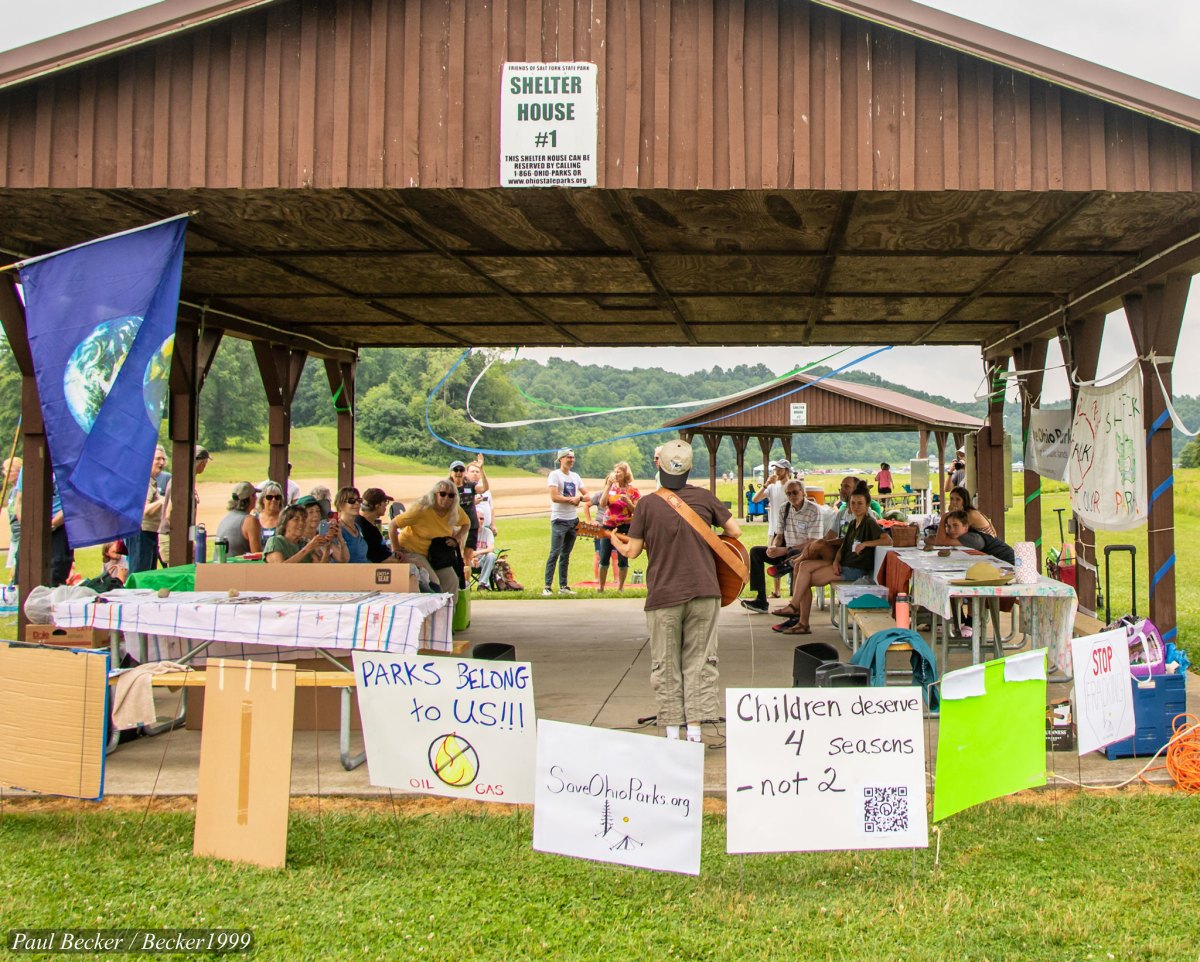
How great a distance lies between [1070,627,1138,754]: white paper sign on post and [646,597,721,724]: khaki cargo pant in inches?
66.5

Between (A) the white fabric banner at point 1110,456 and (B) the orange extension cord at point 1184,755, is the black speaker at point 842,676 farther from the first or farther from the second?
(A) the white fabric banner at point 1110,456

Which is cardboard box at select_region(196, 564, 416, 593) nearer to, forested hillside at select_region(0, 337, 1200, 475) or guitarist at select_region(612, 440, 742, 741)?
guitarist at select_region(612, 440, 742, 741)

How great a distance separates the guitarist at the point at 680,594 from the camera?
15.9 ft

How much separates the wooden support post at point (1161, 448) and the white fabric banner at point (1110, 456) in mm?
88

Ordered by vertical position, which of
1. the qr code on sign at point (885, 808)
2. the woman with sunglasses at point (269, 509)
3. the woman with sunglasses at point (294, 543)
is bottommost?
the qr code on sign at point (885, 808)

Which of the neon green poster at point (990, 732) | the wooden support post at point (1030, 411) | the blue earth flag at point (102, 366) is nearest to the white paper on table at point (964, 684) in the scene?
the neon green poster at point (990, 732)

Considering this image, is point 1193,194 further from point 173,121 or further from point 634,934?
point 173,121

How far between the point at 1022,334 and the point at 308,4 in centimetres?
755

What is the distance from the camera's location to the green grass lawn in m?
3.06

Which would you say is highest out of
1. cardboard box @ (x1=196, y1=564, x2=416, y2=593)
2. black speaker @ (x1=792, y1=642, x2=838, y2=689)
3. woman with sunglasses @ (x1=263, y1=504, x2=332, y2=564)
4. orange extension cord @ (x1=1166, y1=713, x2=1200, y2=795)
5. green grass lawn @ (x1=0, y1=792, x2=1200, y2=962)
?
woman with sunglasses @ (x1=263, y1=504, x2=332, y2=564)

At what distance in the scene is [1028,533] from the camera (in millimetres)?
9805

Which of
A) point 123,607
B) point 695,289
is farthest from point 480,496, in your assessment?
point 123,607

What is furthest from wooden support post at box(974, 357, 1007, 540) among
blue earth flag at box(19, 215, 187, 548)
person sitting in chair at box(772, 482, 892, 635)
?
blue earth flag at box(19, 215, 187, 548)

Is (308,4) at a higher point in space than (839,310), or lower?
higher
